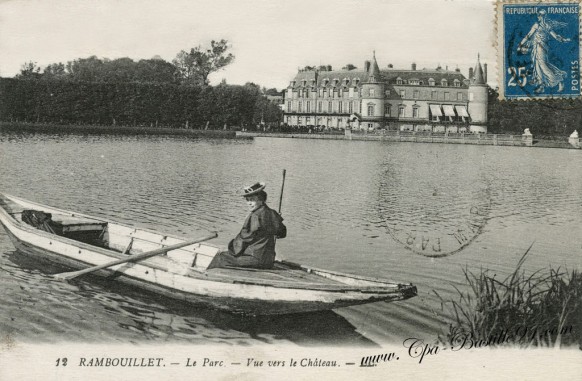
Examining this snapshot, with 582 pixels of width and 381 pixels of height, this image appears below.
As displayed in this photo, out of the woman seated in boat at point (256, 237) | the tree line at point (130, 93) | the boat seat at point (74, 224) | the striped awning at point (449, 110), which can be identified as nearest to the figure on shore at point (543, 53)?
the woman seated in boat at point (256, 237)

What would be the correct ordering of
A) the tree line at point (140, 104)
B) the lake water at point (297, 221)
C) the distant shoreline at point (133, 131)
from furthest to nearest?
the distant shoreline at point (133, 131), the tree line at point (140, 104), the lake water at point (297, 221)

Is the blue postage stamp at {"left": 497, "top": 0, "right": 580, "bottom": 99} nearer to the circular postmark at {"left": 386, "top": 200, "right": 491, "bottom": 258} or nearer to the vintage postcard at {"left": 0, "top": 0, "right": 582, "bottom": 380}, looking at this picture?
the vintage postcard at {"left": 0, "top": 0, "right": 582, "bottom": 380}

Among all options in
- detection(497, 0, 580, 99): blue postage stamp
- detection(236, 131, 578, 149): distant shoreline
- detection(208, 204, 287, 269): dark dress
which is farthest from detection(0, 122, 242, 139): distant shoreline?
detection(497, 0, 580, 99): blue postage stamp

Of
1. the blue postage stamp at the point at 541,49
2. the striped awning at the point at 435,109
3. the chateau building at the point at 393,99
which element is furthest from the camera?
the striped awning at the point at 435,109

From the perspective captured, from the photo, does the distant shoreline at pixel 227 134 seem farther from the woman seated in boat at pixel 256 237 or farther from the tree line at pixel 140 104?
the woman seated in boat at pixel 256 237

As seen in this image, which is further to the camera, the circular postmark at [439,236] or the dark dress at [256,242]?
the circular postmark at [439,236]

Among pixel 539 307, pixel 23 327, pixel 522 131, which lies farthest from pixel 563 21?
pixel 23 327

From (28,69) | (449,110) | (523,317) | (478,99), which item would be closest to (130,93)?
(28,69)
